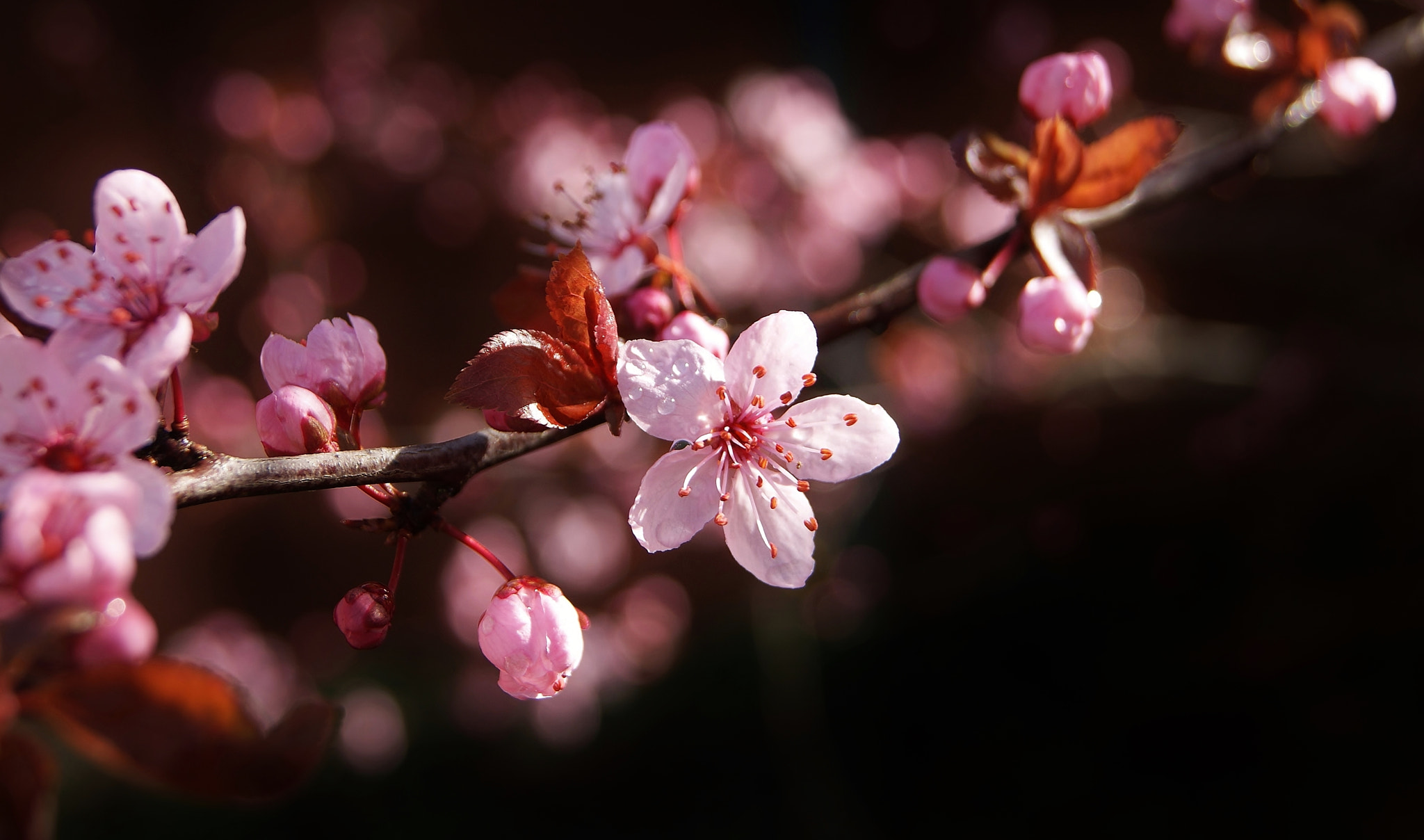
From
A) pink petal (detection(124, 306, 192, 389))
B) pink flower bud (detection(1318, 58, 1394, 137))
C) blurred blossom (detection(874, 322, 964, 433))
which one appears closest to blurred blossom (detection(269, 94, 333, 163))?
blurred blossom (detection(874, 322, 964, 433))

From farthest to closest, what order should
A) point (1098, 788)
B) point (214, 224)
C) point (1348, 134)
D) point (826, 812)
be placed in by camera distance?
point (826, 812), point (1098, 788), point (1348, 134), point (214, 224)

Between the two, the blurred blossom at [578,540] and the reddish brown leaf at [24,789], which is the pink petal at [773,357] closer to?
the reddish brown leaf at [24,789]

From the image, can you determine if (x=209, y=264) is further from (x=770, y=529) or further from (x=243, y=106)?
(x=243, y=106)

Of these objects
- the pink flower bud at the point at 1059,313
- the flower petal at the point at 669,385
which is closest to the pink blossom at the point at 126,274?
the flower petal at the point at 669,385

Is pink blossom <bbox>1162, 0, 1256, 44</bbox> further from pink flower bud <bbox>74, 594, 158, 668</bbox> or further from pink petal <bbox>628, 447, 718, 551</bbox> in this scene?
pink flower bud <bbox>74, 594, 158, 668</bbox>

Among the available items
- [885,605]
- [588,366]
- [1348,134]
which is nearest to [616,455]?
[885,605]

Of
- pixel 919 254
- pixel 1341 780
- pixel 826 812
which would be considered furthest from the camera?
pixel 919 254

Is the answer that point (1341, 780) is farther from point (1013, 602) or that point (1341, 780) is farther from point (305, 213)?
point (305, 213)

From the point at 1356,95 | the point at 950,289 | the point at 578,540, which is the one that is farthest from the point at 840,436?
the point at 578,540
